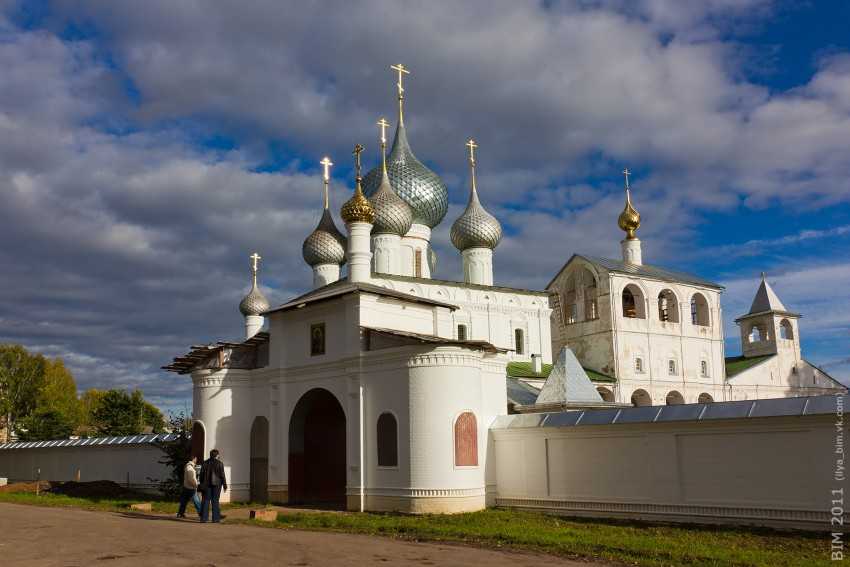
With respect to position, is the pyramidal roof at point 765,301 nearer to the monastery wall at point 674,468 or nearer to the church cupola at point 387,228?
the church cupola at point 387,228

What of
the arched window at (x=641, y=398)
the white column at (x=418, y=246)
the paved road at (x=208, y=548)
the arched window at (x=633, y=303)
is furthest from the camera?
the arched window at (x=633, y=303)

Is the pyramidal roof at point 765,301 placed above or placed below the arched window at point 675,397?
above

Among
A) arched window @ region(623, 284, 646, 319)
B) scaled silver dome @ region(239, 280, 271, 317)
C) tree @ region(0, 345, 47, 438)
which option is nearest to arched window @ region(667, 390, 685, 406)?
arched window @ region(623, 284, 646, 319)

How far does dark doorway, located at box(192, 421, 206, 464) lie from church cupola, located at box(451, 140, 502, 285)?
46.0 ft

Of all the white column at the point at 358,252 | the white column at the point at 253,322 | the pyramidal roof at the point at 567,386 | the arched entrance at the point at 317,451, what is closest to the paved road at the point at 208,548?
the arched entrance at the point at 317,451

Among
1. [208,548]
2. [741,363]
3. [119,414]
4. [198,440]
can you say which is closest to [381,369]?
[198,440]

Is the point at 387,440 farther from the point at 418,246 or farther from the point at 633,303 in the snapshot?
the point at 633,303

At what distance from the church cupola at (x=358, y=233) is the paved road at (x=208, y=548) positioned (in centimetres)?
864

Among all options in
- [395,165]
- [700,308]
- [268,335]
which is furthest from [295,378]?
[700,308]

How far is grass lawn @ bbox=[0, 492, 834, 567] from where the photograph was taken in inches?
422

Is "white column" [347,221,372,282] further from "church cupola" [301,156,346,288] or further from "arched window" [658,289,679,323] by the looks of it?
"arched window" [658,289,679,323]

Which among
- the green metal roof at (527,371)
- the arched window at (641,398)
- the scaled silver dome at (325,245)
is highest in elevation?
the scaled silver dome at (325,245)

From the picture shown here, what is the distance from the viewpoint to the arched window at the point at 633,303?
35781 millimetres

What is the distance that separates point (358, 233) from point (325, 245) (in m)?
11.3
